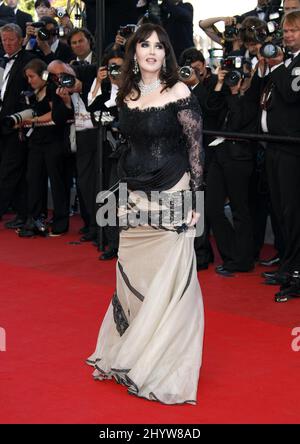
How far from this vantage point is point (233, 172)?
273 inches

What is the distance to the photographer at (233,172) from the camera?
22.6ft

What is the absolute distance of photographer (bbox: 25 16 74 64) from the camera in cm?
905

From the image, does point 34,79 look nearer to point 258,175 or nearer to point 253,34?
point 253,34

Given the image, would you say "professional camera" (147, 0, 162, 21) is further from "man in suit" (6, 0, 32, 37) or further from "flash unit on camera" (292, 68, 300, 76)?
"man in suit" (6, 0, 32, 37)

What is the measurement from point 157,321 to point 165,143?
845mm

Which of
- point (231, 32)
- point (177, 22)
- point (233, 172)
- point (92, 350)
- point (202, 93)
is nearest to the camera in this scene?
point (92, 350)

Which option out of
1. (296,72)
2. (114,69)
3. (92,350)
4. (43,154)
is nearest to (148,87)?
(92,350)

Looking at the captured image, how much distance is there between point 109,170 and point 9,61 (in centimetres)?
194

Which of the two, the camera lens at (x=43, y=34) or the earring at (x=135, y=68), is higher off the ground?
the earring at (x=135, y=68)

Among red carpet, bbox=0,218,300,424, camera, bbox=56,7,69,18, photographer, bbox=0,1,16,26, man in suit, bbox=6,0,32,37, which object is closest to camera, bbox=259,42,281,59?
red carpet, bbox=0,218,300,424

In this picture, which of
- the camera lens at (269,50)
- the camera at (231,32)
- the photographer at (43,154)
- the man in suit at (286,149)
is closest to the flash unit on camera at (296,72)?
the man in suit at (286,149)

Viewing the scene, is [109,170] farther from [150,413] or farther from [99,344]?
[150,413]

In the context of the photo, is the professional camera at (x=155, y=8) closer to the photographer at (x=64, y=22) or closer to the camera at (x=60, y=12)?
the photographer at (x=64, y=22)

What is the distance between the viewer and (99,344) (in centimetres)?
468
